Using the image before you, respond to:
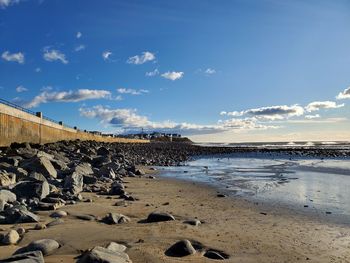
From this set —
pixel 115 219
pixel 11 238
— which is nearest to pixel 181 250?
pixel 115 219

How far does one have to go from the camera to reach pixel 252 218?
8.29 meters

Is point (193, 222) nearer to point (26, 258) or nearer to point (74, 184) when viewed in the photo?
point (26, 258)

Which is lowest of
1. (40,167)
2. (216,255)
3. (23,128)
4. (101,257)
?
(216,255)

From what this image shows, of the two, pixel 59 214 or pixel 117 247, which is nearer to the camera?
pixel 117 247

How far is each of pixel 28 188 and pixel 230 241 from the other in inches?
189

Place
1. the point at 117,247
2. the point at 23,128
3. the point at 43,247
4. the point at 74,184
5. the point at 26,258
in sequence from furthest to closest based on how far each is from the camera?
1. the point at 23,128
2. the point at 74,184
3. the point at 117,247
4. the point at 43,247
5. the point at 26,258

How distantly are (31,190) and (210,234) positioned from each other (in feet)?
14.0

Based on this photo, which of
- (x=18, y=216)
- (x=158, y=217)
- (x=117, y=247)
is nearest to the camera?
(x=117, y=247)

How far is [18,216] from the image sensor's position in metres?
6.89

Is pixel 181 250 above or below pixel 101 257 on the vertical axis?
below

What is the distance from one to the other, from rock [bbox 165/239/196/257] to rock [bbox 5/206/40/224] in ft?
8.75

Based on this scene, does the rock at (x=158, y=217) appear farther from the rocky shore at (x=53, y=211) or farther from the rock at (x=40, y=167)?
the rock at (x=40, y=167)

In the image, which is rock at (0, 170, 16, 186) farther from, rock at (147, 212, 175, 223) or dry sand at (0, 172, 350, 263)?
rock at (147, 212, 175, 223)

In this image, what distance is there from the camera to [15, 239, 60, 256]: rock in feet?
16.7
